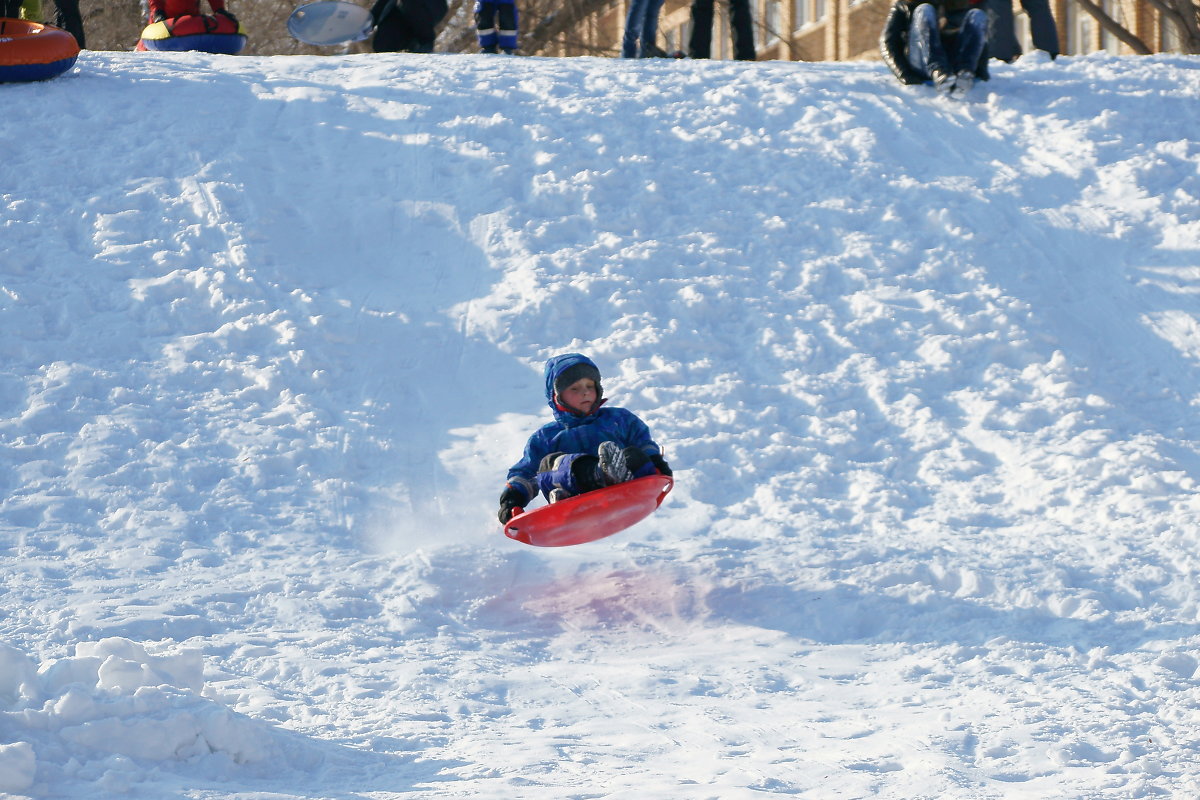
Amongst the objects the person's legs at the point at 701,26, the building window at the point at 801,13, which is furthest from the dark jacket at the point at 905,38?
the building window at the point at 801,13

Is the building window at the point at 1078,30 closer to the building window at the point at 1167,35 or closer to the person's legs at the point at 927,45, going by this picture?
the building window at the point at 1167,35

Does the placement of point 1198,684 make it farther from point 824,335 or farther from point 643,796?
point 824,335

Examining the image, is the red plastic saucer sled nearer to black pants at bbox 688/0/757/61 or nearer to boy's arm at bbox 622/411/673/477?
boy's arm at bbox 622/411/673/477

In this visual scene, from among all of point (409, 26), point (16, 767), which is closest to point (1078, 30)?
point (409, 26)

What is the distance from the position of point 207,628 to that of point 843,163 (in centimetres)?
566

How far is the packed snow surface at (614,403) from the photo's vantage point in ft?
12.9

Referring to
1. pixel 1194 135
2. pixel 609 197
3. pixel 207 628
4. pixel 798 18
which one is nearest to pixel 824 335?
pixel 609 197

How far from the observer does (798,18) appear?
90.8ft

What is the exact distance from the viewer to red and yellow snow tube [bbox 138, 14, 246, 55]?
11.8 meters

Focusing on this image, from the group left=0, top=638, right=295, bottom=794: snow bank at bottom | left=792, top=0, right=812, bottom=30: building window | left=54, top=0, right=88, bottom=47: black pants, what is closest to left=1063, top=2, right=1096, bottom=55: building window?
left=792, top=0, right=812, bottom=30: building window

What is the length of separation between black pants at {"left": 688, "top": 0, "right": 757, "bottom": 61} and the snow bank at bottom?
8747 millimetres

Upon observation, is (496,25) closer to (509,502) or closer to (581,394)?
(581,394)

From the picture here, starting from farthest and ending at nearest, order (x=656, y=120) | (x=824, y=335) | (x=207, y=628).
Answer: (x=656, y=120), (x=824, y=335), (x=207, y=628)

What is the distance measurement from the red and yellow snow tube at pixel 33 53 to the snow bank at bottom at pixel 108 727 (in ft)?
24.4
